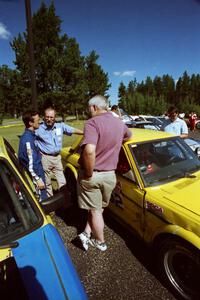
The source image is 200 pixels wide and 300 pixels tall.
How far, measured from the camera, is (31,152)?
3.59 metres

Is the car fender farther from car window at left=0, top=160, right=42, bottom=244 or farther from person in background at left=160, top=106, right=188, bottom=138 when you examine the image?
person in background at left=160, top=106, right=188, bottom=138

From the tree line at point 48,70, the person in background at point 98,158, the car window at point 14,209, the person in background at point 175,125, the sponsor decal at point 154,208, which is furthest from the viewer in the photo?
the tree line at point 48,70

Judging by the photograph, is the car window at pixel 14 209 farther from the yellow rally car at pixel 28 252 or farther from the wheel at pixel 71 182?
the wheel at pixel 71 182

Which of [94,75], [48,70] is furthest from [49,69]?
[94,75]

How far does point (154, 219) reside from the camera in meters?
2.62

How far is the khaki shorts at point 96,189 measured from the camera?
2.90m

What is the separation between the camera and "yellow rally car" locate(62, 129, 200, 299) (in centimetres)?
232

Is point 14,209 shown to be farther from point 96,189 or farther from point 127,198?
point 127,198

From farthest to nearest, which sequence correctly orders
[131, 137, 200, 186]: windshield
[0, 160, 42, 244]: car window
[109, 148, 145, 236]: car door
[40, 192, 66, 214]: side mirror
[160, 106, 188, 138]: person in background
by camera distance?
[160, 106, 188, 138]: person in background < [131, 137, 200, 186]: windshield < [109, 148, 145, 236]: car door < [40, 192, 66, 214]: side mirror < [0, 160, 42, 244]: car window

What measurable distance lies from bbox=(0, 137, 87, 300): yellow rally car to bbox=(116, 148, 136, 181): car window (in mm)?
1354

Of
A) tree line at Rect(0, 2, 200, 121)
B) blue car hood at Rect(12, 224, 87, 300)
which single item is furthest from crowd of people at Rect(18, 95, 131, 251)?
tree line at Rect(0, 2, 200, 121)

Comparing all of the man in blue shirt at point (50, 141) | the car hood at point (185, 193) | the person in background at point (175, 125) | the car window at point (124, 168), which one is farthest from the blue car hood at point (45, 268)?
the person in background at point (175, 125)

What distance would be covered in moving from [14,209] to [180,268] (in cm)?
181

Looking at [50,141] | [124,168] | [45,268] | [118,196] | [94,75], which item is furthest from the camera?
[94,75]
